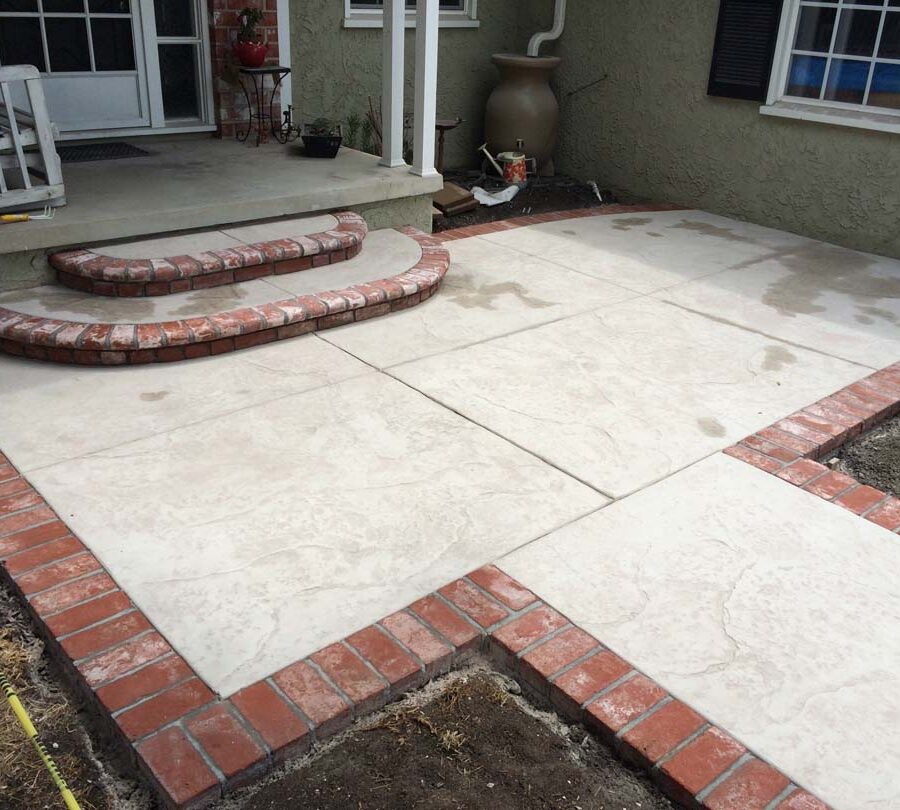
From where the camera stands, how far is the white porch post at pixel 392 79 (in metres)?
5.41

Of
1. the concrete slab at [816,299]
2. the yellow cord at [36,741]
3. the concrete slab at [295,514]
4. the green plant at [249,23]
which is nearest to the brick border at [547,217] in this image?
the concrete slab at [816,299]

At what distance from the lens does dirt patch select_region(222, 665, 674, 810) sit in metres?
1.97

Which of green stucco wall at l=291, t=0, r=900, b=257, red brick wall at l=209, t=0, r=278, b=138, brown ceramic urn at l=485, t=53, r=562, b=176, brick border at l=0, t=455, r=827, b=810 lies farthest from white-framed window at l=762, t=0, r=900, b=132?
brick border at l=0, t=455, r=827, b=810

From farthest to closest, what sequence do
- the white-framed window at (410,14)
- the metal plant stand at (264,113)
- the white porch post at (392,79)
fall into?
the white-framed window at (410,14)
the metal plant stand at (264,113)
the white porch post at (392,79)

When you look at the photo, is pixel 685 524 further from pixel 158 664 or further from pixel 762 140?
pixel 762 140

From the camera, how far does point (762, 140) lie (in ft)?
21.2

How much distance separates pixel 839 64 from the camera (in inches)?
240

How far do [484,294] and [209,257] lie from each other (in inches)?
59.3

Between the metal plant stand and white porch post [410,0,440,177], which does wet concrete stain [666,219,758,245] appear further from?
the metal plant stand

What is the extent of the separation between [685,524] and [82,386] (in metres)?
2.49

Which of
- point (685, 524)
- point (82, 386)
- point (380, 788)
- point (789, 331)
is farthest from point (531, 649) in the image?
point (789, 331)

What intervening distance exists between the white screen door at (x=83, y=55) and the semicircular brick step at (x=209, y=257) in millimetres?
1819

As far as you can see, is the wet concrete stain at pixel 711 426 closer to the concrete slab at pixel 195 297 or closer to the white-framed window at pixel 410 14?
the concrete slab at pixel 195 297

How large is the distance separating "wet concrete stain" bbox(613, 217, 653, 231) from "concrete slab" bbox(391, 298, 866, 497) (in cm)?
188
